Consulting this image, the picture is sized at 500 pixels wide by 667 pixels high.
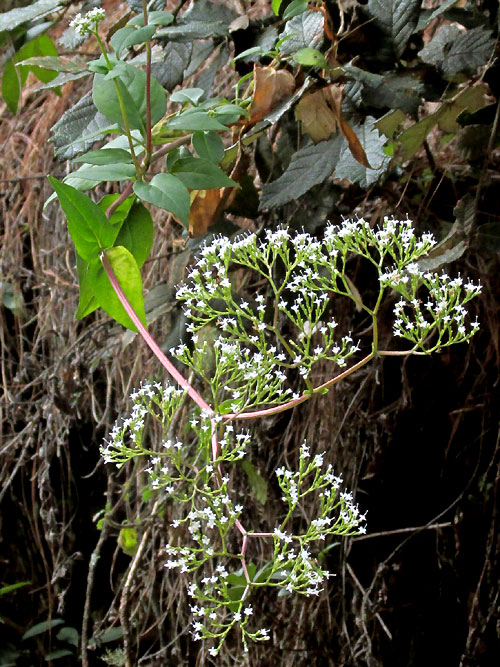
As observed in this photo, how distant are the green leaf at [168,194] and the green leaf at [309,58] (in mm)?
199

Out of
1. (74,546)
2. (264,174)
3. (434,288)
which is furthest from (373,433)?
(74,546)

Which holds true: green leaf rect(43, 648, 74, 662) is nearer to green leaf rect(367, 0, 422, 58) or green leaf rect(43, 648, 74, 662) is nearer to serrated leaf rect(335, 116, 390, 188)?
serrated leaf rect(335, 116, 390, 188)

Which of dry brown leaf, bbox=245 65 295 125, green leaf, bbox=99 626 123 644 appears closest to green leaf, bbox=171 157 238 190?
dry brown leaf, bbox=245 65 295 125

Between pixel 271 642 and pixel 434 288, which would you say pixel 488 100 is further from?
pixel 271 642

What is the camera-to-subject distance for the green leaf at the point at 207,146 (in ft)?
2.24

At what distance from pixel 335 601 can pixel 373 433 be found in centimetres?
28

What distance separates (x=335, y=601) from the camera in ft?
3.85

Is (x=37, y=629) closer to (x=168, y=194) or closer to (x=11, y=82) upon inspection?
(x=11, y=82)

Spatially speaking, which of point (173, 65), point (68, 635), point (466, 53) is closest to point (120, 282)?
point (173, 65)

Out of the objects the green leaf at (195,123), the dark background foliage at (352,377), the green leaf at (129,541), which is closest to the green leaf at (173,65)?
the dark background foliage at (352,377)

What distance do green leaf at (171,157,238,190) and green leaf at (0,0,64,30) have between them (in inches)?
14.5

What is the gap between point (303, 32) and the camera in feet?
2.48

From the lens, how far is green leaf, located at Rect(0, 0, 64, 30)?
0.87 meters

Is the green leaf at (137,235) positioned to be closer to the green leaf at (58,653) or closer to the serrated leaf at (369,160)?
the serrated leaf at (369,160)
